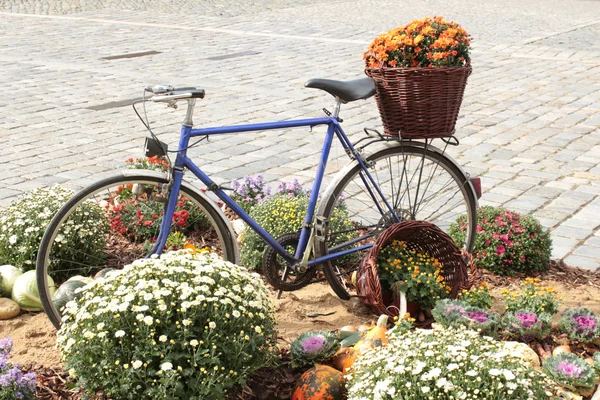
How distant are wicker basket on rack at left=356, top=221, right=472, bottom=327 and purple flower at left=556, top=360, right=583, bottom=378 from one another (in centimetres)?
85

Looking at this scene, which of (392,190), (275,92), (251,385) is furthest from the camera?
(275,92)

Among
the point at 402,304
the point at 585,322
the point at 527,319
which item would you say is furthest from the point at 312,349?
the point at 585,322

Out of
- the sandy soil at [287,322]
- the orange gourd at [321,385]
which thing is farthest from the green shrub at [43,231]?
the orange gourd at [321,385]

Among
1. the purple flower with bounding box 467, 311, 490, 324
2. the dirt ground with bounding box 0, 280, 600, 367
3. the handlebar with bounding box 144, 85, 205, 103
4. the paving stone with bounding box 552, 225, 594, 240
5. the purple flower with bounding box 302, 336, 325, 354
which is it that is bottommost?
the paving stone with bounding box 552, 225, 594, 240

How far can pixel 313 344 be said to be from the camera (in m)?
3.52

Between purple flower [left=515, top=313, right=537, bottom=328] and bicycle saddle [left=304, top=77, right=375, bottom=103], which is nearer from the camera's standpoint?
purple flower [left=515, top=313, right=537, bottom=328]

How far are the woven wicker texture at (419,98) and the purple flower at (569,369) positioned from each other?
4.69ft

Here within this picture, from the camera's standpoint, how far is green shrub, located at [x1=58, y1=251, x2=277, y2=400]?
299 centimetres

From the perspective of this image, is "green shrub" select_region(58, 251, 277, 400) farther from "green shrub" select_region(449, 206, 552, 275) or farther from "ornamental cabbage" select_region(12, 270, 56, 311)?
"green shrub" select_region(449, 206, 552, 275)

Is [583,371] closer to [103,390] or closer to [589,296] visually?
[589,296]

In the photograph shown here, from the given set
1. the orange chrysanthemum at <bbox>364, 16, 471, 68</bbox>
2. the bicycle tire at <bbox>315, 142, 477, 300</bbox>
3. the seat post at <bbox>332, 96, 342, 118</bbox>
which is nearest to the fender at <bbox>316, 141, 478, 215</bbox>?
the bicycle tire at <bbox>315, 142, 477, 300</bbox>

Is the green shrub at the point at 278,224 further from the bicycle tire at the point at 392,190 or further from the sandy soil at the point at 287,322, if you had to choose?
the sandy soil at the point at 287,322

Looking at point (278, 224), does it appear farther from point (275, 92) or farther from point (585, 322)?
point (275, 92)

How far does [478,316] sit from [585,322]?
0.52 metres
